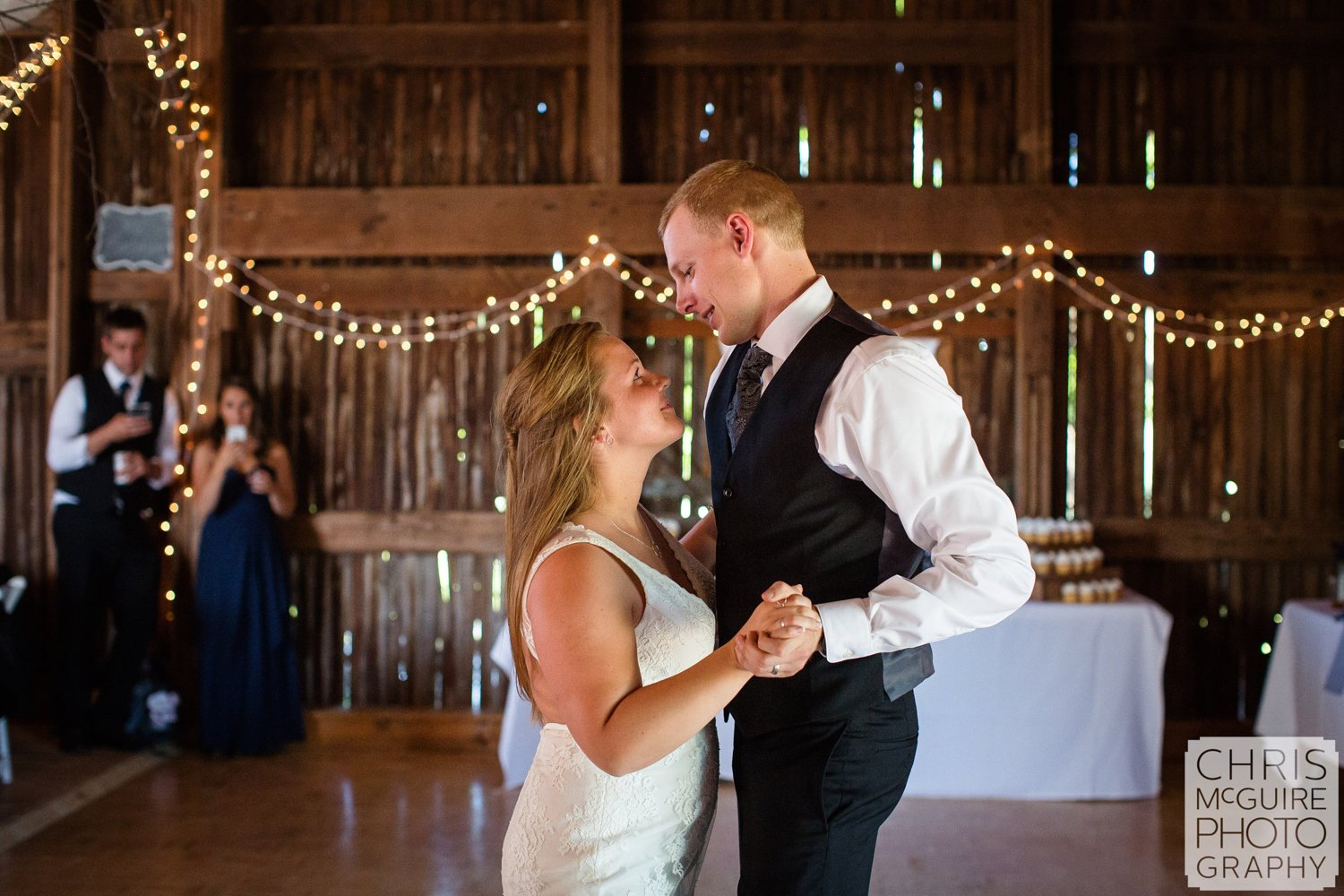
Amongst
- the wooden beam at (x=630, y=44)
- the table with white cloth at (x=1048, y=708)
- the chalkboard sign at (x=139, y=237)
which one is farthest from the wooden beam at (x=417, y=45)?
the table with white cloth at (x=1048, y=708)

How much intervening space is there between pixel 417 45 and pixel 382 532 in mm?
2160

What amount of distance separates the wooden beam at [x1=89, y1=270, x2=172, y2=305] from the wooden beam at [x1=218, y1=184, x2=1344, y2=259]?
0.42 m

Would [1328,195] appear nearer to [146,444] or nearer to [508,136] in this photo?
[508,136]

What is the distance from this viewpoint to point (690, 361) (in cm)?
504

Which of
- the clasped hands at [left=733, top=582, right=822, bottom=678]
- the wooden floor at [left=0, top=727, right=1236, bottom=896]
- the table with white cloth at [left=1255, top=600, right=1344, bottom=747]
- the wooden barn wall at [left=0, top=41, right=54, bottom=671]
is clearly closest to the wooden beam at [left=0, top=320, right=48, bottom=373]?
the wooden barn wall at [left=0, top=41, right=54, bottom=671]

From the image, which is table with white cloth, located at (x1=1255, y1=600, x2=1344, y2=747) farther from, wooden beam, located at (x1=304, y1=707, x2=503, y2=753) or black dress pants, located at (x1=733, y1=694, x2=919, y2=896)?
wooden beam, located at (x1=304, y1=707, x2=503, y2=753)

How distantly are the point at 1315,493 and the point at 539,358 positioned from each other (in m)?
4.36

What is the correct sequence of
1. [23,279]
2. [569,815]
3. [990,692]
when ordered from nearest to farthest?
[569,815] < [990,692] < [23,279]

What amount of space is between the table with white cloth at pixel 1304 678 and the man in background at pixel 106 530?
A: 4.43 meters

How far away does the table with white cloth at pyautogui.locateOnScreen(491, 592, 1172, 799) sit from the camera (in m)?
4.10

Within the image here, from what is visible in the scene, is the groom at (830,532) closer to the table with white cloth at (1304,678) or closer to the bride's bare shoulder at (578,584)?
the bride's bare shoulder at (578,584)

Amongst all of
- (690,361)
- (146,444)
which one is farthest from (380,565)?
(690,361)

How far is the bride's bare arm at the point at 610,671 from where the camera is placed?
1454 millimetres

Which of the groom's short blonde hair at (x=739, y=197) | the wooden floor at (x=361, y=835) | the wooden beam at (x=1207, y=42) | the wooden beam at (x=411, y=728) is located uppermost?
the wooden beam at (x=1207, y=42)
